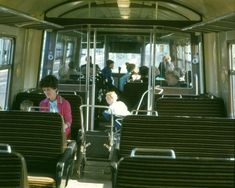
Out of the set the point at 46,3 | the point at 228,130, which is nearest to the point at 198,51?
the point at 46,3

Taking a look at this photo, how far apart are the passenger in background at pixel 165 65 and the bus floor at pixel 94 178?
2201 mm

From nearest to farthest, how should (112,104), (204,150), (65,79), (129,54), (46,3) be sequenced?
1. (204,150)
2. (112,104)
3. (46,3)
4. (65,79)
5. (129,54)

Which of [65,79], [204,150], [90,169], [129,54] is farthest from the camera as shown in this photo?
[129,54]

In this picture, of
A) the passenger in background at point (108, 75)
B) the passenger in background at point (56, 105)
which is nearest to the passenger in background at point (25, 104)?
the passenger in background at point (56, 105)

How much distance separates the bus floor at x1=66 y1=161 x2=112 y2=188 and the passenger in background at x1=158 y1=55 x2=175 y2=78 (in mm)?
2201

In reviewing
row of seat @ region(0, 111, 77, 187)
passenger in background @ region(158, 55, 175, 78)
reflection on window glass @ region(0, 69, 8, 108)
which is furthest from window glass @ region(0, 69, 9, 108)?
passenger in background @ region(158, 55, 175, 78)

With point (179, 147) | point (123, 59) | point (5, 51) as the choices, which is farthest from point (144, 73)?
point (179, 147)

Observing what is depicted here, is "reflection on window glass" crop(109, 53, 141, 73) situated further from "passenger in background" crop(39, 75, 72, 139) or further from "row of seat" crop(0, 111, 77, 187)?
"row of seat" crop(0, 111, 77, 187)

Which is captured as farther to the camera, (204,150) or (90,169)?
(90,169)

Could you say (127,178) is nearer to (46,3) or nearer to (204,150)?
(204,150)

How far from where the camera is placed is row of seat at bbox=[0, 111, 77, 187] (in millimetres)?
4801

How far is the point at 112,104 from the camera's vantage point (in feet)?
24.1

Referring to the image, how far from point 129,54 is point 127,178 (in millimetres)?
10006

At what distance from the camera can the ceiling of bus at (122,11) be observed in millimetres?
6583
